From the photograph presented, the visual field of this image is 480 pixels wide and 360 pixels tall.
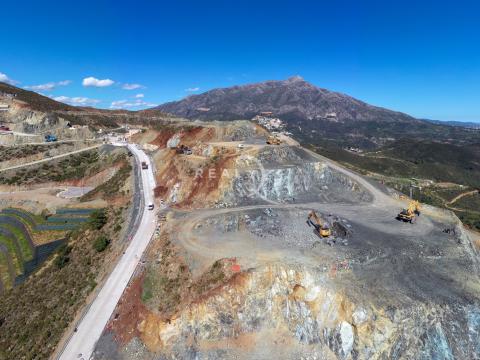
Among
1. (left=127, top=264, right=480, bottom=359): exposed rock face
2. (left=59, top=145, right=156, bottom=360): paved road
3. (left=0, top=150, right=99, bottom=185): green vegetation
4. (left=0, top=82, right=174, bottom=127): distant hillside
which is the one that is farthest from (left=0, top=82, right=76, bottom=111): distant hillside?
(left=127, top=264, right=480, bottom=359): exposed rock face

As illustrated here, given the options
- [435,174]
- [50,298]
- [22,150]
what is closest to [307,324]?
[50,298]

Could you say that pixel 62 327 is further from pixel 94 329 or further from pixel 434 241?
pixel 434 241

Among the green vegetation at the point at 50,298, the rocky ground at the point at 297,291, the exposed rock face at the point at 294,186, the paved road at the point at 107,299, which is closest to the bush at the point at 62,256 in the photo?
the green vegetation at the point at 50,298

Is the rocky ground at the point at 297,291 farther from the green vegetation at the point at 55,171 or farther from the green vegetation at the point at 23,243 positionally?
the green vegetation at the point at 55,171

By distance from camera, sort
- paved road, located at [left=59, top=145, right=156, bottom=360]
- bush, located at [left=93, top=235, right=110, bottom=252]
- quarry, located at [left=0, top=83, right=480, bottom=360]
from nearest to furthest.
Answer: quarry, located at [left=0, top=83, right=480, bottom=360] < paved road, located at [left=59, top=145, right=156, bottom=360] < bush, located at [left=93, top=235, right=110, bottom=252]

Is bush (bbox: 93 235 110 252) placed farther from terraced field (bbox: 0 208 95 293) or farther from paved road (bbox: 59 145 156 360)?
terraced field (bbox: 0 208 95 293)

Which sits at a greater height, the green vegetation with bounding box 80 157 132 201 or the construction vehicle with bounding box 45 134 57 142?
the construction vehicle with bounding box 45 134 57 142

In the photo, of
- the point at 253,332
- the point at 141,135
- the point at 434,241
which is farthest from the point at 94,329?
the point at 141,135
